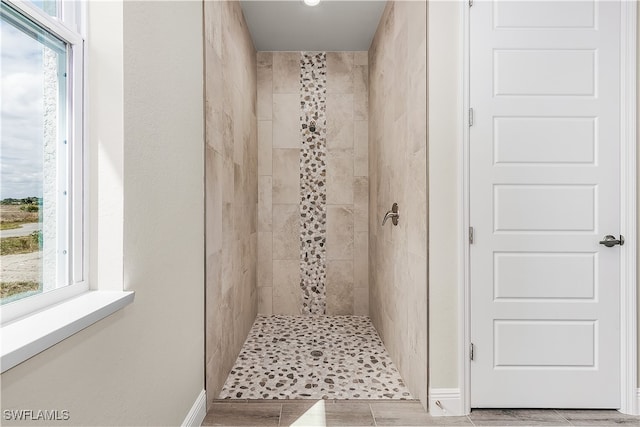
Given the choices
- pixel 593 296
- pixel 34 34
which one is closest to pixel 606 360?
pixel 593 296

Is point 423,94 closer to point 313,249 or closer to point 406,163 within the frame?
point 406,163

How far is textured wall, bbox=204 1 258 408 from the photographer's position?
1.93 metres

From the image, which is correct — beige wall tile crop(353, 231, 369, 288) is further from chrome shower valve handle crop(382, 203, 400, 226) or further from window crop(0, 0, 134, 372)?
window crop(0, 0, 134, 372)

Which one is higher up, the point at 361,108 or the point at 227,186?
the point at 361,108

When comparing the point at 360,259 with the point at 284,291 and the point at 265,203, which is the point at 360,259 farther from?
the point at 265,203

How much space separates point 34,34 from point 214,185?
3.77 feet

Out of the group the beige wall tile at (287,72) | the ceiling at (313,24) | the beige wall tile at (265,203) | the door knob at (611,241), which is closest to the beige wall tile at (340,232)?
the beige wall tile at (265,203)

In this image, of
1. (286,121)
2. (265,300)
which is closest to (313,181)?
(286,121)

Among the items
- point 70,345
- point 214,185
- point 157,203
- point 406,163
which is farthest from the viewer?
point 406,163

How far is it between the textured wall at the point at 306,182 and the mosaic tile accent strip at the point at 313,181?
0.02m

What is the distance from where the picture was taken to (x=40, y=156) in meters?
0.95

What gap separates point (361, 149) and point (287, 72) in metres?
1.16

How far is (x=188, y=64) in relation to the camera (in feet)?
5.26

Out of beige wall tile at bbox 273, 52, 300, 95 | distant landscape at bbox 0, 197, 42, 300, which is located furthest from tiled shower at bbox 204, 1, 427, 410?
distant landscape at bbox 0, 197, 42, 300
